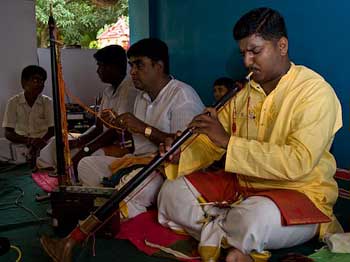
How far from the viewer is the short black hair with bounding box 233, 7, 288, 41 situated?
6.30 ft

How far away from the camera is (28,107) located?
488 centimetres

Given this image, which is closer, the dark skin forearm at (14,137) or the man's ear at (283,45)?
the man's ear at (283,45)

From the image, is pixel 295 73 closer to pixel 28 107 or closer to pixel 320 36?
pixel 320 36

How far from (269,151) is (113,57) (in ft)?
6.82

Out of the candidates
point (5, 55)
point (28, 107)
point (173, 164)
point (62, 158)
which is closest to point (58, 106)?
point (62, 158)

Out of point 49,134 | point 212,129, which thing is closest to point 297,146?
point 212,129

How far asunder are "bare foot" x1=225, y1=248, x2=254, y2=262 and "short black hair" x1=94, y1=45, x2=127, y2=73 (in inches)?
83.7

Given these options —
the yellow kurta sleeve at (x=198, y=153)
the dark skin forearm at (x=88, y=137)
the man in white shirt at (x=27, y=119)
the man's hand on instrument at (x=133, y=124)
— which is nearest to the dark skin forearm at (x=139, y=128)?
the man's hand on instrument at (x=133, y=124)

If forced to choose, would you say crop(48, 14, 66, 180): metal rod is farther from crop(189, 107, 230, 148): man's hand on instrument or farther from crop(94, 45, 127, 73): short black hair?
crop(94, 45, 127, 73): short black hair

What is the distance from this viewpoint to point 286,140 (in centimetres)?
196

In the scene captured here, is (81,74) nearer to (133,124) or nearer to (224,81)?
(224,81)

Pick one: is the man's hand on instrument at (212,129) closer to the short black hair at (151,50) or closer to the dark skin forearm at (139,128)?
the dark skin forearm at (139,128)

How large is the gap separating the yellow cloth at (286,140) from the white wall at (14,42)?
423cm

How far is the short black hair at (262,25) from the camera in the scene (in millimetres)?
1919
